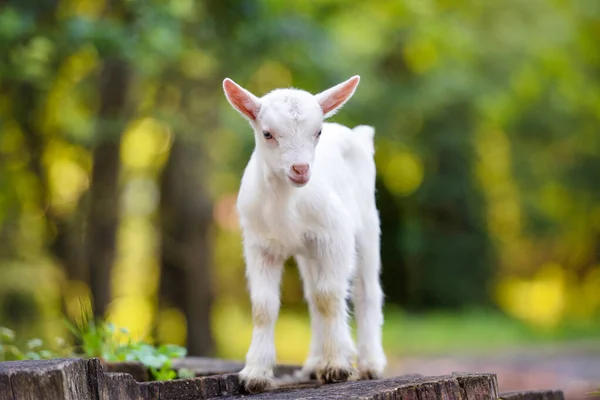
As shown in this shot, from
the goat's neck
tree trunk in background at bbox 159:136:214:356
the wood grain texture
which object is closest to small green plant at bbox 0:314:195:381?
the goat's neck

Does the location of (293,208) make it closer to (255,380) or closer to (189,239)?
(255,380)

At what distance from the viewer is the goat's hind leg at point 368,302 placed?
5.37 m

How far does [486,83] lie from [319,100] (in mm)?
15834

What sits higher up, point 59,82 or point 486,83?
point 486,83

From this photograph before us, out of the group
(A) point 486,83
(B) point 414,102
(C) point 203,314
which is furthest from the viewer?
(A) point 486,83

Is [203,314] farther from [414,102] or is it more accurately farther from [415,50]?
[415,50]

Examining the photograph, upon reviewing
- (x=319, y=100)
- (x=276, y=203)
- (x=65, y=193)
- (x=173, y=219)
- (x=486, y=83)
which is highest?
(x=486, y=83)

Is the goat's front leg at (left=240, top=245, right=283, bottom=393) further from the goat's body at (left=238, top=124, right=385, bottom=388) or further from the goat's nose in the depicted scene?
the goat's nose

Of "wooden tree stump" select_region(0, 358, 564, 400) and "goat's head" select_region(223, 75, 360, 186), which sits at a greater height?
"goat's head" select_region(223, 75, 360, 186)

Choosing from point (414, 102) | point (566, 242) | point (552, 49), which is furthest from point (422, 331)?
point (566, 242)

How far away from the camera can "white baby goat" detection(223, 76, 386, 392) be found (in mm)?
4527

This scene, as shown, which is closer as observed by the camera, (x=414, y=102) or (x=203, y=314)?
(x=203, y=314)

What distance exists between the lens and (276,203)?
15.5 feet

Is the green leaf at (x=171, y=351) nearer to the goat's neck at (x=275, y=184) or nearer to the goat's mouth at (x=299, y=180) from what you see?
the goat's neck at (x=275, y=184)
